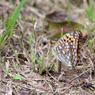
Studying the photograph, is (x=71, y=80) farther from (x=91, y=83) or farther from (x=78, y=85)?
(x=91, y=83)

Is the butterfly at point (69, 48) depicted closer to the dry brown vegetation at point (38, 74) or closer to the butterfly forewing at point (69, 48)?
the butterfly forewing at point (69, 48)

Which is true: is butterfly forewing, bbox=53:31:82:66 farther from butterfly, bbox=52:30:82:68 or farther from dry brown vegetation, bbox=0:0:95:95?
dry brown vegetation, bbox=0:0:95:95

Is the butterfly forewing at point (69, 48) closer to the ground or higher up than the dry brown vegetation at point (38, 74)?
higher up

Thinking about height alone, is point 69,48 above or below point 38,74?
above

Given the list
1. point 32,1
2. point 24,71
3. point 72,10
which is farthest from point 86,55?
point 32,1

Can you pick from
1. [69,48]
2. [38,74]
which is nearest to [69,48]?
[69,48]

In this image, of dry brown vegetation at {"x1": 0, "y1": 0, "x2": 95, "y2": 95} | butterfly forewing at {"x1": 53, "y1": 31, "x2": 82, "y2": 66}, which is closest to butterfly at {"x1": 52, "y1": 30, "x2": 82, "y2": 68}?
butterfly forewing at {"x1": 53, "y1": 31, "x2": 82, "y2": 66}

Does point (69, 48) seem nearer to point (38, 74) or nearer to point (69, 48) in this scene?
point (69, 48)

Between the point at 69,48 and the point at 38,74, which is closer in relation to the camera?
the point at 69,48

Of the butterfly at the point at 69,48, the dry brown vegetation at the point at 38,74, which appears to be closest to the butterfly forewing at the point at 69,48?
the butterfly at the point at 69,48
